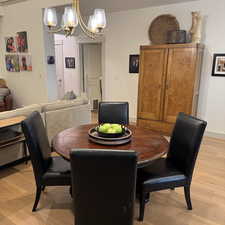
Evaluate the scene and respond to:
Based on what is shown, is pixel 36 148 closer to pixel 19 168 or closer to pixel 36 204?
pixel 36 204

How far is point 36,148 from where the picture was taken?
190cm

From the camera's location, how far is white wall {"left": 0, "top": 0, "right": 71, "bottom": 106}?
4.77 metres

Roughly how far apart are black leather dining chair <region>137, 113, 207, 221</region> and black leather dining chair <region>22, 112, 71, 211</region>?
0.73 metres

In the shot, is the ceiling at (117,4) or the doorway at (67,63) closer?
the ceiling at (117,4)

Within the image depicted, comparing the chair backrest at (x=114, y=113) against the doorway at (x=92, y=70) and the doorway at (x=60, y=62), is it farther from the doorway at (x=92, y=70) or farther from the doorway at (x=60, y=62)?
the doorway at (x=60, y=62)

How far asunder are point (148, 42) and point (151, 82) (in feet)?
3.63

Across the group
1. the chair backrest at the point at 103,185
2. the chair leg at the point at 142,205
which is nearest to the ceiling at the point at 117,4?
the chair leg at the point at 142,205

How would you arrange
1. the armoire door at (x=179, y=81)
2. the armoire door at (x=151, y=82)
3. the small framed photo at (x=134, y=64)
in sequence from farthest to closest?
the small framed photo at (x=134, y=64)
the armoire door at (x=151, y=82)
the armoire door at (x=179, y=81)

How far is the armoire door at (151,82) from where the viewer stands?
13.5 feet

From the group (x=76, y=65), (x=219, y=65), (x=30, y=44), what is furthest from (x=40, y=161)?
(x=76, y=65)

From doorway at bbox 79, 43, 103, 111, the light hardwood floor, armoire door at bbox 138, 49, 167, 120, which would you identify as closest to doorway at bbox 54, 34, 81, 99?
doorway at bbox 79, 43, 103, 111

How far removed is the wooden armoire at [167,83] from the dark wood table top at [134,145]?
2.03 metres

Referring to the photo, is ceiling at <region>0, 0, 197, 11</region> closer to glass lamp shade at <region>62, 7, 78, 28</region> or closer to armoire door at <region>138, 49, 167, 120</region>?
armoire door at <region>138, 49, 167, 120</region>

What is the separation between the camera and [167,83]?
162 inches
